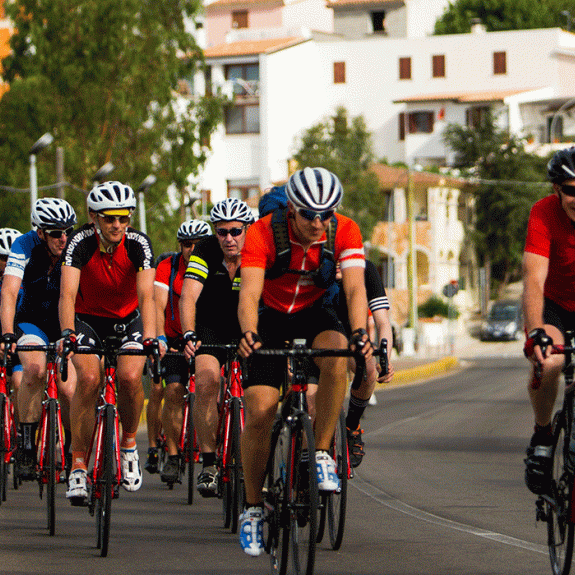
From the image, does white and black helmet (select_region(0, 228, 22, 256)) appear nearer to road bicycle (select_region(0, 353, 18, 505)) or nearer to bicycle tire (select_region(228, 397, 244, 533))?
road bicycle (select_region(0, 353, 18, 505))

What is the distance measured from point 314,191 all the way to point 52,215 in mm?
3820

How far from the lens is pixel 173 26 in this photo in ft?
175

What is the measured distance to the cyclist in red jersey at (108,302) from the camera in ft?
28.9

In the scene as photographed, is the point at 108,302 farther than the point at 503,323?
No

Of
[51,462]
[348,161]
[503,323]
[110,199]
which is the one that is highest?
[348,161]

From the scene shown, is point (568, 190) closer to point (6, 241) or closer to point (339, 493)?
point (339, 493)

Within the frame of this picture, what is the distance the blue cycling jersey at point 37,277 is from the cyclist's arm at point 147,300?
1.60m

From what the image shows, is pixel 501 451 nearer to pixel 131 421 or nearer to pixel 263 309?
pixel 131 421

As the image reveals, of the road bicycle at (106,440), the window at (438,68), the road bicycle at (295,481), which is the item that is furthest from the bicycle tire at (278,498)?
the window at (438,68)

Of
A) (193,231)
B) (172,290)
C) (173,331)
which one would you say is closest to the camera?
(193,231)

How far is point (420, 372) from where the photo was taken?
1596 inches

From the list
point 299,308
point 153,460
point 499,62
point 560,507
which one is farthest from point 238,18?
point 560,507

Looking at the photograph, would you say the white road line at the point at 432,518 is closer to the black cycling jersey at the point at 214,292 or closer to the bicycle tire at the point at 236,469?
the bicycle tire at the point at 236,469

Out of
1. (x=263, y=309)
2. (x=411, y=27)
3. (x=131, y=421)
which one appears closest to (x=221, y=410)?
(x=131, y=421)
